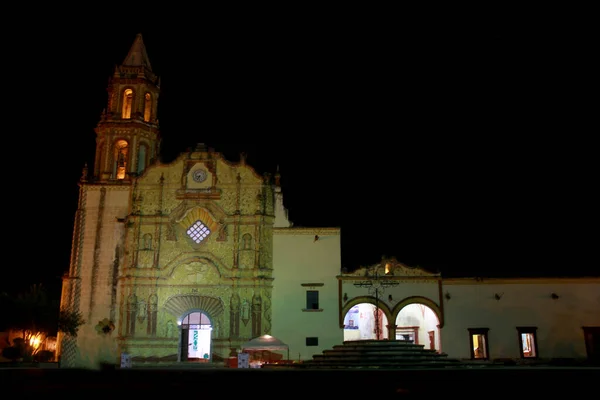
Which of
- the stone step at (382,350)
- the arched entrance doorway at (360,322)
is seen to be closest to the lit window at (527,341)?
the arched entrance doorway at (360,322)

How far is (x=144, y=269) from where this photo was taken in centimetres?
3300

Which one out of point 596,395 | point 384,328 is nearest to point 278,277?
point 384,328

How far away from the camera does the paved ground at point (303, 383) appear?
7.07 m

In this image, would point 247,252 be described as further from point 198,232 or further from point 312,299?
point 312,299

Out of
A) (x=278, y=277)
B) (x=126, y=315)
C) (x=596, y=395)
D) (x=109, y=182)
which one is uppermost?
(x=109, y=182)

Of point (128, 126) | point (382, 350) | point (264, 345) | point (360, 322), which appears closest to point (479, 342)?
point (360, 322)

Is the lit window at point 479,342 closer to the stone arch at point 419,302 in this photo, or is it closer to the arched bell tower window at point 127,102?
the stone arch at point 419,302

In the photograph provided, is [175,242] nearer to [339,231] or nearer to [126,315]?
[126,315]

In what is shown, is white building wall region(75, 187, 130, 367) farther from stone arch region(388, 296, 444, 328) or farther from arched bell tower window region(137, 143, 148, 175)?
stone arch region(388, 296, 444, 328)

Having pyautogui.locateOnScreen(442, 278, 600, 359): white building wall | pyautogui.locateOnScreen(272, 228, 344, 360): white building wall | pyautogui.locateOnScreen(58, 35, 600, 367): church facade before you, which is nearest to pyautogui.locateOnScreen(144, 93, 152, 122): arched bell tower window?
pyautogui.locateOnScreen(58, 35, 600, 367): church facade

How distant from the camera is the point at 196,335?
109ft

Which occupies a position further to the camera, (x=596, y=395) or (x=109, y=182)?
(x=109, y=182)

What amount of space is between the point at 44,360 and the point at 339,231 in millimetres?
17447

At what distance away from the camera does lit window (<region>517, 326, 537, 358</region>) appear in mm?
31109
